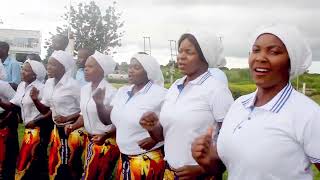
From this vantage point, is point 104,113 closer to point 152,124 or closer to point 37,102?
point 37,102

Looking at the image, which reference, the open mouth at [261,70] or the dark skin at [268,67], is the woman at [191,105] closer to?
the dark skin at [268,67]

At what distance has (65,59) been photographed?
616 cm

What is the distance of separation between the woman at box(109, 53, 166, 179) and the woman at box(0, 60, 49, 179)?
196 centimetres

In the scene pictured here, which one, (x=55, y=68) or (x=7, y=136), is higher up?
(x=55, y=68)

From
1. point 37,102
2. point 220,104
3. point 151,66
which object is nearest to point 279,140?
point 220,104

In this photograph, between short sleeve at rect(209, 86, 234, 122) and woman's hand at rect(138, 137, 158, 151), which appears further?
woman's hand at rect(138, 137, 158, 151)

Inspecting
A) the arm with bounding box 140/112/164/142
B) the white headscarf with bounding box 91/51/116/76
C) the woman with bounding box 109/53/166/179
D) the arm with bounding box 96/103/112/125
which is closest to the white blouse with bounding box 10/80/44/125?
the white headscarf with bounding box 91/51/116/76

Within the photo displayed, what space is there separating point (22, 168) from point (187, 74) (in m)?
3.38

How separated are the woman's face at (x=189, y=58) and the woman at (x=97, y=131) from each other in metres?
1.62

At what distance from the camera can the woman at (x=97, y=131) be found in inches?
205

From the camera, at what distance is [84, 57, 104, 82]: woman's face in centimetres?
541

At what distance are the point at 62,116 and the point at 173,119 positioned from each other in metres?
2.70

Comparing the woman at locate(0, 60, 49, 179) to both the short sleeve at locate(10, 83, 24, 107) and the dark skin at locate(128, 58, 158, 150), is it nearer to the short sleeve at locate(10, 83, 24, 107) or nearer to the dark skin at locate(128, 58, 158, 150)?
the short sleeve at locate(10, 83, 24, 107)

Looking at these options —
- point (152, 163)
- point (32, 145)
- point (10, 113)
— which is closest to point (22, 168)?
point (32, 145)
